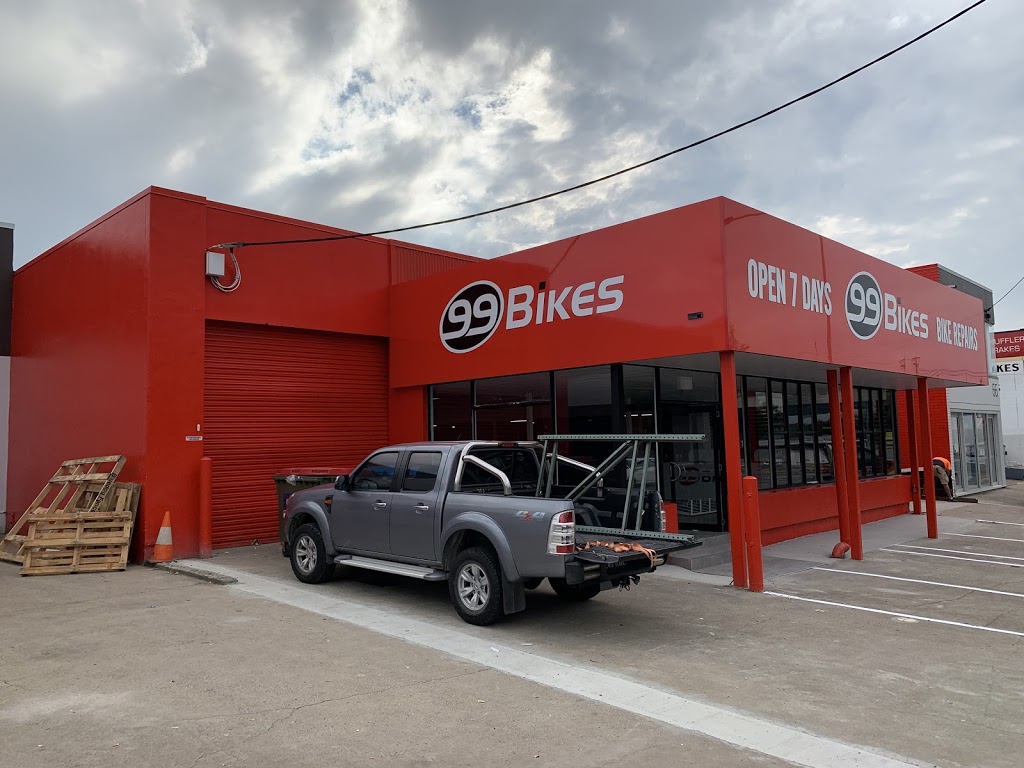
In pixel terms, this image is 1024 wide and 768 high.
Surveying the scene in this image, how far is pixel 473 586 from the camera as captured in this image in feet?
25.1

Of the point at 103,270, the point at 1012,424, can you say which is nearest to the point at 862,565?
the point at 103,270

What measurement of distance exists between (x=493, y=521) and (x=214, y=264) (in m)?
8.12

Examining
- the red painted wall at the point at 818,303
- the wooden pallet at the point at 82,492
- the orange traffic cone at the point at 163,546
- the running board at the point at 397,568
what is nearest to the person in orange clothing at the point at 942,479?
the red painted wall at the point at 818,303

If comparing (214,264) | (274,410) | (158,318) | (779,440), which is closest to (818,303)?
(779,440)

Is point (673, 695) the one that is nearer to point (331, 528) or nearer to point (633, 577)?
point (633, 577)

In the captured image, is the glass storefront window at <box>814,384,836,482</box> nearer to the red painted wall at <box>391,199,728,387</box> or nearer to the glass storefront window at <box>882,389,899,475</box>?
the glass storefront window at <box>882,389,899,475</box>

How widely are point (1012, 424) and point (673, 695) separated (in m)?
35.8

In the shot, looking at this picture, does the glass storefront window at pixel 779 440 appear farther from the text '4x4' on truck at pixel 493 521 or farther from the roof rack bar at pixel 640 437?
the roof rack bar at pixel 640 437

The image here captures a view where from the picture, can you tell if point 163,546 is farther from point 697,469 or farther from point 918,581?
point 918,581

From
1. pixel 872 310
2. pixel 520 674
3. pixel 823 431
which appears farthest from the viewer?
pixel 823 431

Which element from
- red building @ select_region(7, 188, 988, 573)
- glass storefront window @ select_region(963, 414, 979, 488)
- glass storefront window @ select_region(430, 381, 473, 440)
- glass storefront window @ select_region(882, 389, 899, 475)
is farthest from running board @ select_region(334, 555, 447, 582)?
glass storefront window @ select_region(963, 414, 979, 488)

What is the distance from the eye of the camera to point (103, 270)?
13820 mm

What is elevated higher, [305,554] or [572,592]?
[305,554]

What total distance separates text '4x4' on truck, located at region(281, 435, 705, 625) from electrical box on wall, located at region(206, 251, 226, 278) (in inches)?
201
